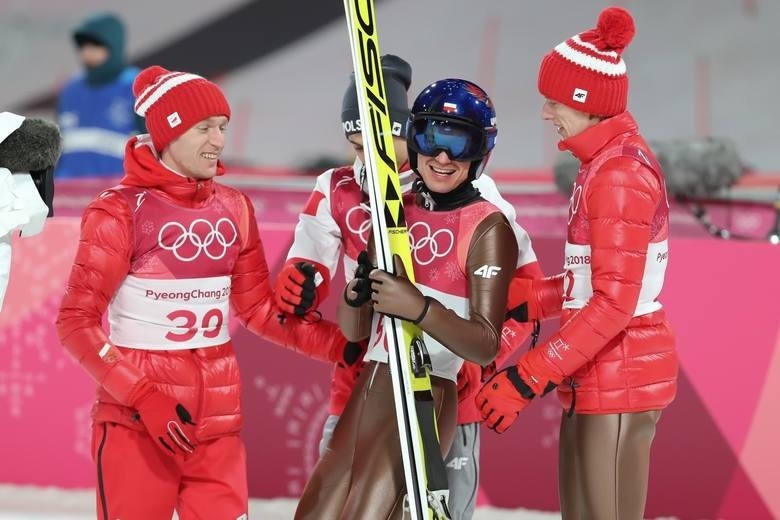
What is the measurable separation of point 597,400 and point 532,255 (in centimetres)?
49

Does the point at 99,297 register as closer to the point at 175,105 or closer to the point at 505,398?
the point at 175,105

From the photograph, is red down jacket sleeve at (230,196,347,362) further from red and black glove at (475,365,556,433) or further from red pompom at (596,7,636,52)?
red pompom at (596,7,636,52)

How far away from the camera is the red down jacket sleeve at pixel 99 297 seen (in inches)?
120

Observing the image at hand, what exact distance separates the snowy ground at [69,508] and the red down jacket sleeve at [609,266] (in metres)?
1.61

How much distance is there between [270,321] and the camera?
341cm

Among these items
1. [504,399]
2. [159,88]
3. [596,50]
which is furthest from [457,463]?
[159,88]

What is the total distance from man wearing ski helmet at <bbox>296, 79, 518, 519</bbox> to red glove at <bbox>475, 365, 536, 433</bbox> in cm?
7

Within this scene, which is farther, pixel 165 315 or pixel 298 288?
pixel 298 288

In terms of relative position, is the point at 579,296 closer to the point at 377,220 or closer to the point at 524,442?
the point at 377,220

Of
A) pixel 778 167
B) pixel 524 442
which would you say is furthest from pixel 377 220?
pixel 778 167

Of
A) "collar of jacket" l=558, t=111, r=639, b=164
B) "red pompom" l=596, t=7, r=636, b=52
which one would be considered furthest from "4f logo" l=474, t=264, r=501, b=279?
"red pompom" l=596, t=7, r=636, b=52

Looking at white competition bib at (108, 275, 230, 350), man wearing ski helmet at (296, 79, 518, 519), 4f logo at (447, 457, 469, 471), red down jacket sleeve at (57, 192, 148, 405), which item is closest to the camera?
man wearing ski helmet at (296, 79, 518, 519)

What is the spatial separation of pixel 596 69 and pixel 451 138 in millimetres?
404

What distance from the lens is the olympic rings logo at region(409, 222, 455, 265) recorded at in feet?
10.0
